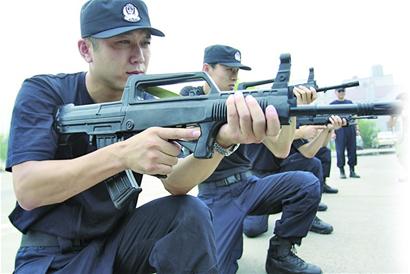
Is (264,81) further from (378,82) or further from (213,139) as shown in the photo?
(378,82)

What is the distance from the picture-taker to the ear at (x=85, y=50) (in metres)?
1.44

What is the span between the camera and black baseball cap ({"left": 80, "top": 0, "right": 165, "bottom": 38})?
1349 mm

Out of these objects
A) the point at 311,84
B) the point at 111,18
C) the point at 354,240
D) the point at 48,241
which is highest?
the point at 111,18

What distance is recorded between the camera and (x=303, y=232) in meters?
2.10

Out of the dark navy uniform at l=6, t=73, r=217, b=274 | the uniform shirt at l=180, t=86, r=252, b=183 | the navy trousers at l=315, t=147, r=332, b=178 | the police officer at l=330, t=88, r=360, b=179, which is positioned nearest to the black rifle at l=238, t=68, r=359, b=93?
the uniform shirt at l=180, t=86, r=252, b=183

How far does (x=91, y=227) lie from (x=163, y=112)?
498mm

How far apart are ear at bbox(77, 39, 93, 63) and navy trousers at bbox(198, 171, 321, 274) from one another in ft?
3.63

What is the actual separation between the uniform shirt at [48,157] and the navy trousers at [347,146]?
17.0ft

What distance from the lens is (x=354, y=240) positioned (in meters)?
2.58

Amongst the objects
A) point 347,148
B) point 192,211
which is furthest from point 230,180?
point 347,148

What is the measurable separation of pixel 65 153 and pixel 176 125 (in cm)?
49

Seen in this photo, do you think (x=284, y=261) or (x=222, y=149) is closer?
(x=222, y=149)

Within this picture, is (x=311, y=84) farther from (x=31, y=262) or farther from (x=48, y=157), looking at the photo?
(x=31, y=262)

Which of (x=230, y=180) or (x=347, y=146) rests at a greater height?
(x=230, y=180)
